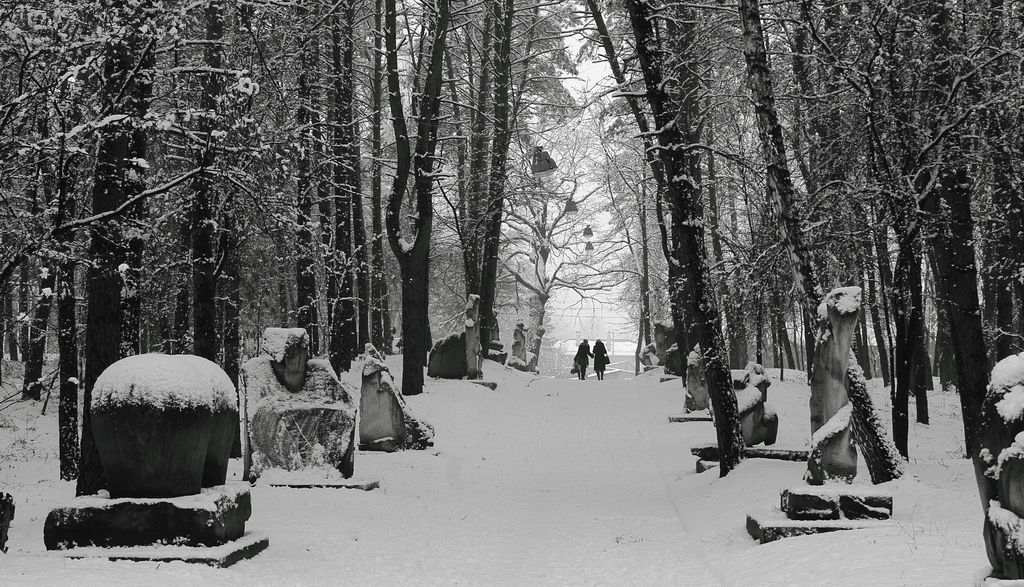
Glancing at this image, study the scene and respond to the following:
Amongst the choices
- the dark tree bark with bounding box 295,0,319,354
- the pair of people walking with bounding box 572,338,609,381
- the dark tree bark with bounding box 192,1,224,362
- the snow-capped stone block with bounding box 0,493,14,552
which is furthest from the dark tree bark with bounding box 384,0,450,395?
the pair of people walking with bounding box 572,338,609,381

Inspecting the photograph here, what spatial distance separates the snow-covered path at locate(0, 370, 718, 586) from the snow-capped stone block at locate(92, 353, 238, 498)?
82cm

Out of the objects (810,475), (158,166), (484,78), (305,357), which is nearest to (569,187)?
(484,78)

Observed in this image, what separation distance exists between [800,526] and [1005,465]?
10.2 feet

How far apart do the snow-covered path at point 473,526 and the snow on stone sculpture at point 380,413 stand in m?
0.43

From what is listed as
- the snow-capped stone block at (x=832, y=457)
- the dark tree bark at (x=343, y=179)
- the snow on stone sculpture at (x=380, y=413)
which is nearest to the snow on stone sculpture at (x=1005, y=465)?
the snow-capped stone block at (x=832, y=457)

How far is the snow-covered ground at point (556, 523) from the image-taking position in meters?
5.91

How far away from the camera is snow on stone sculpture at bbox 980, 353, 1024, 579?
428cm

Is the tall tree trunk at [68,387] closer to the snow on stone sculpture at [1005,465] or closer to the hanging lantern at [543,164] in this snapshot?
the snow on stone sculpture at [1005,465]

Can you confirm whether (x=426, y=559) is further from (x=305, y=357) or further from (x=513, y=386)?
(x=513, y=386)

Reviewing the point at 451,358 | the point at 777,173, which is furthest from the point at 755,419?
the point at 451,358

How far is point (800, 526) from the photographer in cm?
734

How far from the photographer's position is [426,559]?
738cm

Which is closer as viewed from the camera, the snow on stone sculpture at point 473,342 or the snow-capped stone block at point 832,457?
the snow-capped stone block at point 832,457

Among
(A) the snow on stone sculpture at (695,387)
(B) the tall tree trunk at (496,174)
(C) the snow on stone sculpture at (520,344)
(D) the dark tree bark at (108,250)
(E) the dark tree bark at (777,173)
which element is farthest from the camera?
(C) the snow on stone sculpture at (520,344)
